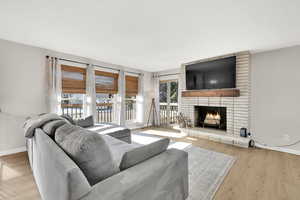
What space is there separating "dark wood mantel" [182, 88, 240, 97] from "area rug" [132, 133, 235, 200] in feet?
4.89

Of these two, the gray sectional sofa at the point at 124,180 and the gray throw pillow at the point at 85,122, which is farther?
the gray throw pillow at the point at 85,122

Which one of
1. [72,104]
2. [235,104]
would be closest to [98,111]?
[72,104]

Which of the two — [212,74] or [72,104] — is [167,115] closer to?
[212,74]

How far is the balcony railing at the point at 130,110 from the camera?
5270mm

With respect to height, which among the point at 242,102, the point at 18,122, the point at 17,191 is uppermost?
the point at 242,102

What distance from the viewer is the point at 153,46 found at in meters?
3.02

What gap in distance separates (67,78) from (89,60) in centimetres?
78

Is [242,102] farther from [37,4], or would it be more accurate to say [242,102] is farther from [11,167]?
[11,167]

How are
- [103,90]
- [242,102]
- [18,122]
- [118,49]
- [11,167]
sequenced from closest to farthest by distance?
[11,167] < [18,122] < [118,49] < [242,102] < [103,90]

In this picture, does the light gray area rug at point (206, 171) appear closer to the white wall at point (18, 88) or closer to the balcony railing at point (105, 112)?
the balcony railing at point (105, 112)

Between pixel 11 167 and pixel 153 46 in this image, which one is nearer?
pixel 11 167

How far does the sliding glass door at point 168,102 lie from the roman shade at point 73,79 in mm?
3004

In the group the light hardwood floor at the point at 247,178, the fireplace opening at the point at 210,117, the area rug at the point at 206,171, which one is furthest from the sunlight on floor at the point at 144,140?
the light hardwood floor at the point at 247,178

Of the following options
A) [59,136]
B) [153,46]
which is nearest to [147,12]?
[153,46]
